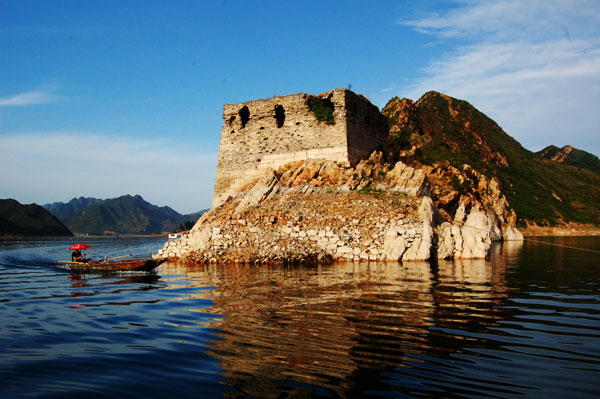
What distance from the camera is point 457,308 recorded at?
8234 millimetres

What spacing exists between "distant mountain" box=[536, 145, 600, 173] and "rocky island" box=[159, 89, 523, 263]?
11936 centimetres

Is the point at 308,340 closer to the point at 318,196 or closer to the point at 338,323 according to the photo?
the point at 338,323

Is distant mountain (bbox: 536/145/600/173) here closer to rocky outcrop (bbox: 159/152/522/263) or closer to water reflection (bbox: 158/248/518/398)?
rocky outcrop (bbox: 159/152/522/263)

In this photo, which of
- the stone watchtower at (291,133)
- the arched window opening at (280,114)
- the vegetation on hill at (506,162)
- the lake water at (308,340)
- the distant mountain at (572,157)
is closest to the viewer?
the lake water at (308,340)

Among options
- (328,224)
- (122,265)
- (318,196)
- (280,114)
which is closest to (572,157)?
(280,114)

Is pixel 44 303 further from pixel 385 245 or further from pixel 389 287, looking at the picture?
pixel 385 245

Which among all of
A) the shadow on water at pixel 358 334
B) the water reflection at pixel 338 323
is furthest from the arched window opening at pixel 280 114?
the shadow on water at pixel 358 334

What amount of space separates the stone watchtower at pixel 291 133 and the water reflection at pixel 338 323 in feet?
33.9

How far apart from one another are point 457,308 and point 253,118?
1862 cm

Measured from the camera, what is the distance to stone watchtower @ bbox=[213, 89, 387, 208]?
2255cm

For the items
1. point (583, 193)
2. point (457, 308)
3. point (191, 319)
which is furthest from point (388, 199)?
point (583, 193)

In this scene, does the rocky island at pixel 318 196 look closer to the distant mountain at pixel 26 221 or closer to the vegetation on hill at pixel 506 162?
the vegetation on hill at pixel 506 162

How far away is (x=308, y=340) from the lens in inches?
235

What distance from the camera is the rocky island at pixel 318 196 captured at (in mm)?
18125
